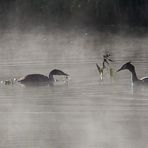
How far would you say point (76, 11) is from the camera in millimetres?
40094

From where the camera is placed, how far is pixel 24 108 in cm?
1656

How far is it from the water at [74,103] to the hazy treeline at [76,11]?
637 centimetres

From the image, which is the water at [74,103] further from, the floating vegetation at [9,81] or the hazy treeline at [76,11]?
the hazy treeline at [76,11]

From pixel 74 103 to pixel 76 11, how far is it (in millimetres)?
23283

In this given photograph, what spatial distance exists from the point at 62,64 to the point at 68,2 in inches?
591

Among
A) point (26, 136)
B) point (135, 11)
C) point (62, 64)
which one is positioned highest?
point (135, 11)

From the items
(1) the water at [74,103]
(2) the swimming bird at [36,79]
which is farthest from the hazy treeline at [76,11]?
(2) the swimming bird at [36,79]

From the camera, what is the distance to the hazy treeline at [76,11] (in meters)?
37.9

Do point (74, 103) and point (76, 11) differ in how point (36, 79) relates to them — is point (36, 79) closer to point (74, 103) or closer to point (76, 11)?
point (74, 103)

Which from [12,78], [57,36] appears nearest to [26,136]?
[12,78]

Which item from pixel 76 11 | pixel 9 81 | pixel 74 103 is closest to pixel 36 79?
pixel 9 81

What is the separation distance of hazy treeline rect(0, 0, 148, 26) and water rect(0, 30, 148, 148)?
20.9 feet

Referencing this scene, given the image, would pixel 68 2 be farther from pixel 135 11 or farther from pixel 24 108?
pixel 24 108

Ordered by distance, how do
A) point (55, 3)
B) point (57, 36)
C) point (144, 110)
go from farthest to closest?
point (55, 3) < point (57, 36) < point (144, 110)
